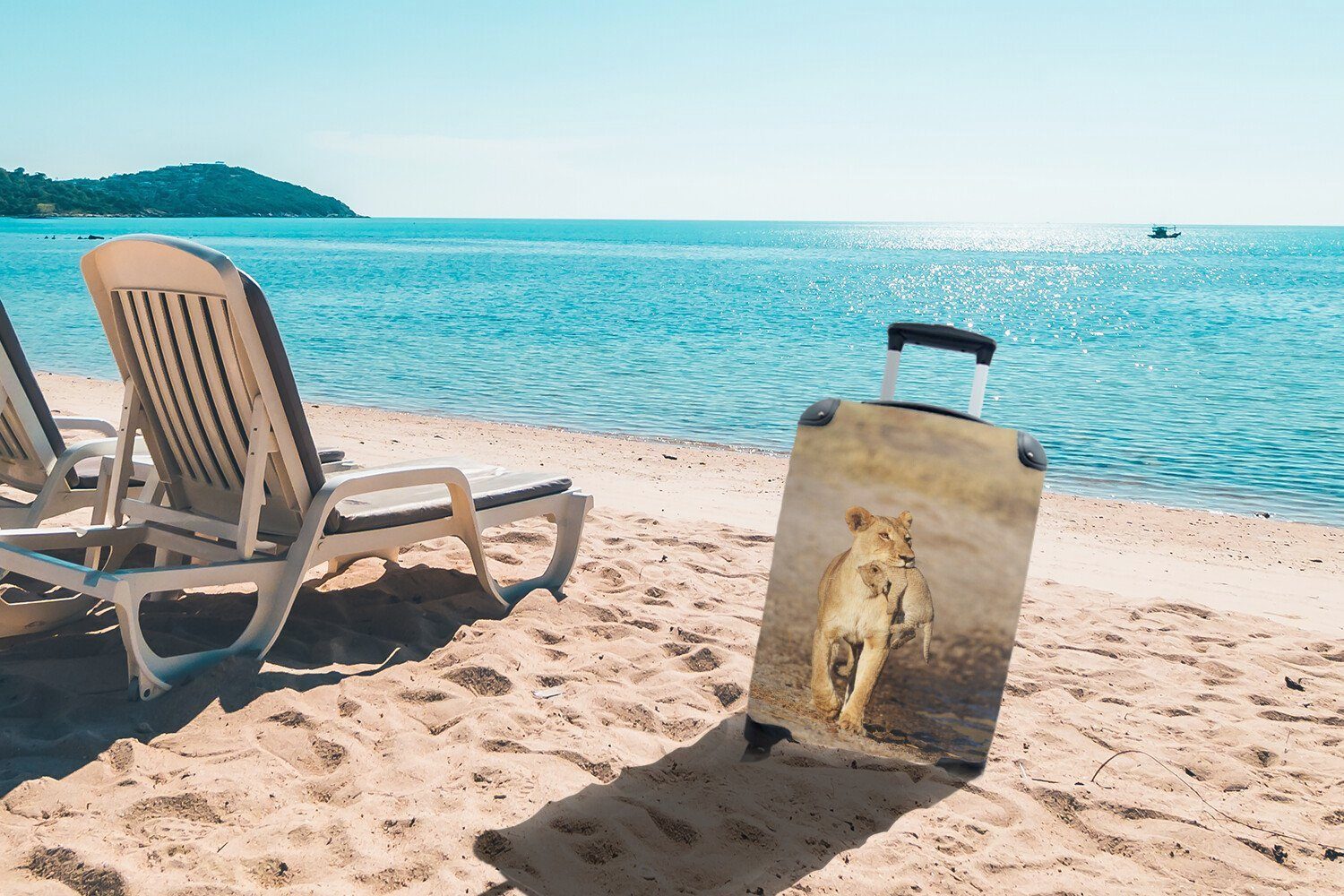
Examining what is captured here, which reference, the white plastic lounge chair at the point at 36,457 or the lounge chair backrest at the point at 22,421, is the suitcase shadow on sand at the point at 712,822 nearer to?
the white plastic lounge chair at the point at 36,457

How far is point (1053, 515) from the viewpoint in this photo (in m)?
8.03

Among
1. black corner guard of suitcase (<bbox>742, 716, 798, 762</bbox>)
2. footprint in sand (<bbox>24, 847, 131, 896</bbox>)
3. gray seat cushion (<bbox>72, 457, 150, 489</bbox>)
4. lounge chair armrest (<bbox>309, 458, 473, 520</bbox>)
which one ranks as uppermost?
lounge chair armrest (<bbox>309, 458, 473, 520</bbox>)

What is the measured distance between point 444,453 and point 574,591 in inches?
202

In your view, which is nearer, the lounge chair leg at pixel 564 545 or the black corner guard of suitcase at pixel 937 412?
the black corner guard of suitcase at pixel 937 412

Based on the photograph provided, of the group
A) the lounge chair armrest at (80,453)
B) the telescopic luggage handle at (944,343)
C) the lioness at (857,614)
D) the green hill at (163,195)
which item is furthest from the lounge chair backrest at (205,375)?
the green hill at (163,195)

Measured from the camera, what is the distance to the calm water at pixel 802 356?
12664mm

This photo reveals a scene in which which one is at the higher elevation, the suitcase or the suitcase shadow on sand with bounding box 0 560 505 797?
the suitcase

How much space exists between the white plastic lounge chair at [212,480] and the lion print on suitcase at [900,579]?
5.17ft

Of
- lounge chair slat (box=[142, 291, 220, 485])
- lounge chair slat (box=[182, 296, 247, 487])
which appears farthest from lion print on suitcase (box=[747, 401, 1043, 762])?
lounge chair slat (box=[142, 291, 220, 485])

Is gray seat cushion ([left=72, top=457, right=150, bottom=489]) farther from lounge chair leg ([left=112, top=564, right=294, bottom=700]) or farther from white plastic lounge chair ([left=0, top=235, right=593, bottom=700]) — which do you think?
lounge chair leg ([left=112, top=564, right=294, bottom=700])

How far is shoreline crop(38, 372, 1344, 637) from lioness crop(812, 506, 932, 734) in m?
2.77

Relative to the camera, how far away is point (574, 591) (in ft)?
14.5

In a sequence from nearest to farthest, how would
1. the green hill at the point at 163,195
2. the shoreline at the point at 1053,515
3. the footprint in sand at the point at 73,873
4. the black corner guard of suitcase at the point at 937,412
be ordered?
the footprint in sand at the point at 73,873 < the black corner guard of suitcase at the point at 937,412 < the shoreline at the point at 1053,515 < the green hill at the point at 163,195

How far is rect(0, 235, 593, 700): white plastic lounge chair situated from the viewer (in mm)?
3148
